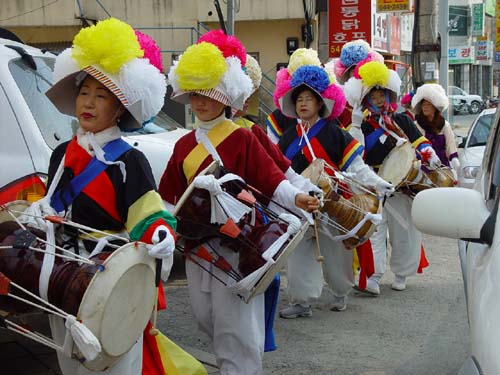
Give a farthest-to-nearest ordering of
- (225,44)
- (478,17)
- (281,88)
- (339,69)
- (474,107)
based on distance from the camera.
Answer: (474,107), (478,17), (339,69), (281,88), (225,44)

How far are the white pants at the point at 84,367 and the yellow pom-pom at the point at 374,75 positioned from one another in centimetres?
420

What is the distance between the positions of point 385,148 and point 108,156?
162 inches

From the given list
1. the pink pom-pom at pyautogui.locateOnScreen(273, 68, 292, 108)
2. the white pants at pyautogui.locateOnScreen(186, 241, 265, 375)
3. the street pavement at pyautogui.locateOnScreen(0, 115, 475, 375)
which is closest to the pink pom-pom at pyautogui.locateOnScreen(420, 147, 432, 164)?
the street pavement at pyautogui.locateOnScreen(0, 115, 475, 375)

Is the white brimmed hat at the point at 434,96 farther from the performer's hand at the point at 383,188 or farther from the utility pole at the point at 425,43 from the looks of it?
the utility pole at the point at 425,43

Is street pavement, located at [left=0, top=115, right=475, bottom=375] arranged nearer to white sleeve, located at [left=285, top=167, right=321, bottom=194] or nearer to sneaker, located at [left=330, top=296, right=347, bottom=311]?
sneaker, located at [left=330, top=296, right=347, bottom=311]

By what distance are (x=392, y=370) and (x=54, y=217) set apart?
2747mm

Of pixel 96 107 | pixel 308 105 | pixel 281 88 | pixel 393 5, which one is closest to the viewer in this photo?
pixel 96 107

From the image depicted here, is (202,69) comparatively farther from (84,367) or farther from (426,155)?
(426,155)

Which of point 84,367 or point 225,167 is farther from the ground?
point 225,167

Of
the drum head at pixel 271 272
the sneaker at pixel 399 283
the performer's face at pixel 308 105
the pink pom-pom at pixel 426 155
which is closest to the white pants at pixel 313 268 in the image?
the performer's face at pixel 308 105

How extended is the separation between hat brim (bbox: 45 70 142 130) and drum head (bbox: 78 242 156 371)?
698 millimetres

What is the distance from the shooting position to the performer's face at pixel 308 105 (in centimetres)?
604

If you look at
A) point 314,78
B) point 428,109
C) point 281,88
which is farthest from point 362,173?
point 428,109

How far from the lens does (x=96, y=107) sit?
3.58 m
